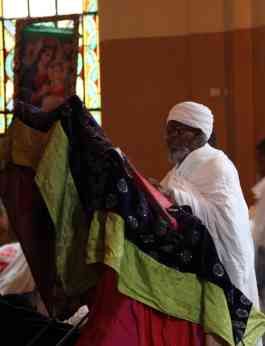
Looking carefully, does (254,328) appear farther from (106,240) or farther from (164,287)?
(106,240)

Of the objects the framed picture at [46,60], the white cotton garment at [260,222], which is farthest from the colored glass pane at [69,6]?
the white cotton garment at [260,222]

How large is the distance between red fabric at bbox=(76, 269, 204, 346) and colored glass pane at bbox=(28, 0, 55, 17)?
21.6ft

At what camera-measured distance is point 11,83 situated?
8.55m

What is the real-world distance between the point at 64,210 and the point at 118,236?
0.68 ft

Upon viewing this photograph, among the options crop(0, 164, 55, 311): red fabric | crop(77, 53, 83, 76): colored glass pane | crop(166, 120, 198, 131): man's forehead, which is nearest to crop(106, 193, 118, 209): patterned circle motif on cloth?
crop(0, 164, 55, 311): red fabric

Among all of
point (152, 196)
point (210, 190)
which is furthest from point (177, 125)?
point (152, 196)

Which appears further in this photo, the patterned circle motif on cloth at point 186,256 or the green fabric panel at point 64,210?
the patterned circle motif on cloth at point 186,256

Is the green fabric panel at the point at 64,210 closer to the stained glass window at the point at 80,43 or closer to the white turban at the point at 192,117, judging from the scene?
the white turban at the point at 192,117

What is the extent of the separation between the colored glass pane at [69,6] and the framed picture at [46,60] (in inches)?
7.7

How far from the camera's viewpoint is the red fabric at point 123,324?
241cm

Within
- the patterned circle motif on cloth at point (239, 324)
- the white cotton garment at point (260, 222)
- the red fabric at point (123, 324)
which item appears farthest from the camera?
the white cotton garment at point (260, 222)

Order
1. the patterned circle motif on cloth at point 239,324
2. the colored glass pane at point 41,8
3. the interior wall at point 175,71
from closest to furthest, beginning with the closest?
the patterned circle motif on cloth at point 239,324 → the interior wall at point 175,71 → the colored glass pane at point 41,8

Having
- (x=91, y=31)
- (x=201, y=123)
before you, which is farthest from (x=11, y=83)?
(x=201, y=123)

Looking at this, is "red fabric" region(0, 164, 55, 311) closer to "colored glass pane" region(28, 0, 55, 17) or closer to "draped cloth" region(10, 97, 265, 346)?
"draped cloth" region(10, 97, 265, 346)
